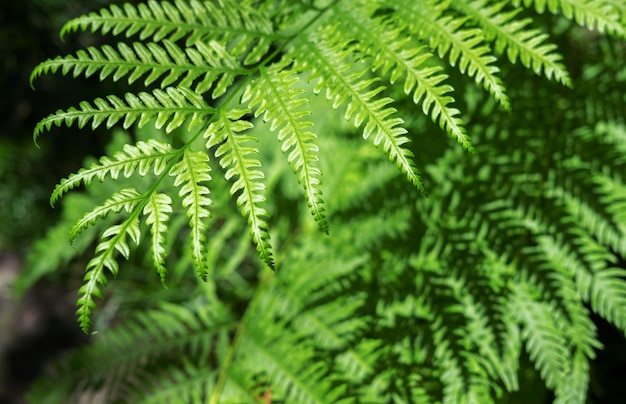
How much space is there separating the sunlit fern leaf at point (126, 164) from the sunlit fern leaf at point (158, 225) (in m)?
0.05

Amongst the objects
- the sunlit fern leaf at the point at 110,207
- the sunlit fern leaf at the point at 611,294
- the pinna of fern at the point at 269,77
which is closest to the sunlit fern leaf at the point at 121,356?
the pinna of fern at the point at 269,77

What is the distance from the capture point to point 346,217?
176cm

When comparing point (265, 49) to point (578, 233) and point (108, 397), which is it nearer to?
point (578, 233)

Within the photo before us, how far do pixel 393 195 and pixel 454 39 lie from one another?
2.17 ft

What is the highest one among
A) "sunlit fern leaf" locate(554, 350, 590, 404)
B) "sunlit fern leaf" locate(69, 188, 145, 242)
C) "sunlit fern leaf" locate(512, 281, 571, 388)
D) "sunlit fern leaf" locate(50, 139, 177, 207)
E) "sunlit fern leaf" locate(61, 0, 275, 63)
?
"sunlit fern leaf" locate(61, 0, 275, 63)

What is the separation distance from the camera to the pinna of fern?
904 mm

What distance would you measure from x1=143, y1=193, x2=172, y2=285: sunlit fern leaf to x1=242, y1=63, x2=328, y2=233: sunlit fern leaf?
209 millimetres

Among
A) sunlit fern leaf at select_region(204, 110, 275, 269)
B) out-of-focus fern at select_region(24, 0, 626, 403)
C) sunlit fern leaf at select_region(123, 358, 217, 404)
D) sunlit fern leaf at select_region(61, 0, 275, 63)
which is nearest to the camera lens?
sunlit fern leaf at select_region(204, 110, 275, 269)

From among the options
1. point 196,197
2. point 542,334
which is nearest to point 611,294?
point 542,334

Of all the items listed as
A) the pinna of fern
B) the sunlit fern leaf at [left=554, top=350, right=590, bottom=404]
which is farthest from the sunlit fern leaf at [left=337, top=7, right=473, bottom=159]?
the sunlit fern leaf at [left=554, top=350, right=590, bottom=404]

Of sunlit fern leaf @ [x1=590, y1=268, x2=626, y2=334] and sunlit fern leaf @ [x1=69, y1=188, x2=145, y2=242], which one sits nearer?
sunlit fern leaf @ [x1=69, y1=188, x2=145, y2=242]

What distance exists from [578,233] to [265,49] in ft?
2.72

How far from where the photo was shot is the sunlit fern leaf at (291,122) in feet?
2.93

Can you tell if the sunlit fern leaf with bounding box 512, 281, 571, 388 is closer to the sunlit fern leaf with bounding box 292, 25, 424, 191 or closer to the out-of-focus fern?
the out-of-focus fern
